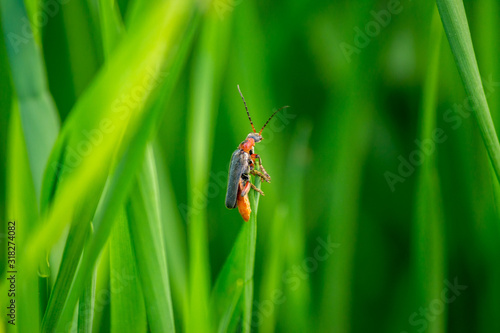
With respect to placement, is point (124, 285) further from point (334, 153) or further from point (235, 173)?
point (334, 153)

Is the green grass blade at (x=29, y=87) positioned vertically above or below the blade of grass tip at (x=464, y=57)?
above

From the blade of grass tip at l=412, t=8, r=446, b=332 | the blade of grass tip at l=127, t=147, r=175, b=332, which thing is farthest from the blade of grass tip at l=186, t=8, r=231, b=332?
the blade of grass tip at l=412, t=8, r=446, b=332

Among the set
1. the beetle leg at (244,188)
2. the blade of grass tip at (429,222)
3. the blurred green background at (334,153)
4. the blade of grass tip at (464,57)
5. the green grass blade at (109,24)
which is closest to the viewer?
the blade of grass tip at (464,57)

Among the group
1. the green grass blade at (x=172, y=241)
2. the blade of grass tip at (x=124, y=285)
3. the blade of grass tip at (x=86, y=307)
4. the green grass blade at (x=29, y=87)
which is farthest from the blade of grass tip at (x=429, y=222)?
the green grass blade at (x=29, y=87)

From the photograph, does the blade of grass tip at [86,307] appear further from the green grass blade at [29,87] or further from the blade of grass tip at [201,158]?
the green grass blade at [29,87]

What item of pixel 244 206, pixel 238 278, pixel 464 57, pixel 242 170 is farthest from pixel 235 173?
pixel 464 57

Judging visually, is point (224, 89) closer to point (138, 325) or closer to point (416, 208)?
point (416, 208)

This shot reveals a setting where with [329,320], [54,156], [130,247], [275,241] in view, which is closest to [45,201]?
[54,156]
